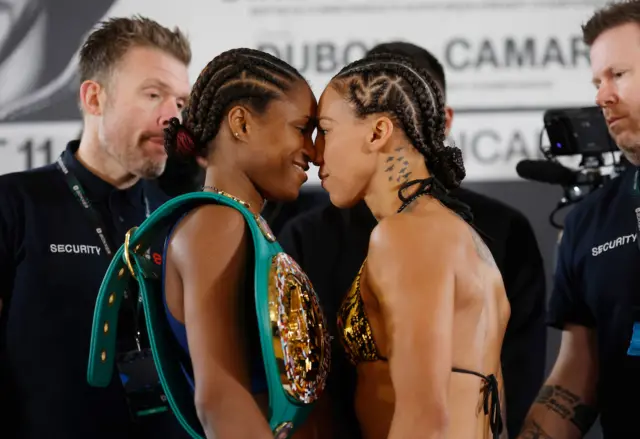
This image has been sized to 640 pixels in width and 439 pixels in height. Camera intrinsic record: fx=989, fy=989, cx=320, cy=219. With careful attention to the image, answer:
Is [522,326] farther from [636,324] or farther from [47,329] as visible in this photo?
[47,329]

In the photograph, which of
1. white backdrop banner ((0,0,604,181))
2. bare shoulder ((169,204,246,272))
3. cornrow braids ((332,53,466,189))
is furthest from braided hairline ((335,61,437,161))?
white backdrop banner ((0,0,604,181))

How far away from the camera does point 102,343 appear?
215cm

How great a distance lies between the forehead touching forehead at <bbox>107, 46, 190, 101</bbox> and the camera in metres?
3.07

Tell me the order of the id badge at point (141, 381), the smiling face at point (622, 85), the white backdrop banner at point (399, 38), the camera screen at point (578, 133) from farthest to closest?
the white backdrop banner at point (399, 38), the camera screen at point (578, 133), the smiling face at point (622, 85), the id badge at point (141, 381)

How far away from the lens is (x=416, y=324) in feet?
5.93

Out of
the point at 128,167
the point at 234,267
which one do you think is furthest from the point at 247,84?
the point at 128,167

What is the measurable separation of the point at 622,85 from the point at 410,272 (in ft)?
4.53

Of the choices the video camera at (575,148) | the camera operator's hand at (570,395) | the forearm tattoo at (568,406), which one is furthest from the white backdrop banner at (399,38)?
the forearm tattoo at (568,406)

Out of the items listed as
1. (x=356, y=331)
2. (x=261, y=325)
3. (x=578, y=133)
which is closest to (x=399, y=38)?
(x=578, y=133)

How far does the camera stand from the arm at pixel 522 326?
3141mm

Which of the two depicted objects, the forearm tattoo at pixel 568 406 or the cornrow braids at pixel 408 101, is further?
the forearm tattoo at pixel 568 406

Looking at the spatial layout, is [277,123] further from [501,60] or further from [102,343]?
[501,60]

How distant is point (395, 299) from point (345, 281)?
123 cm

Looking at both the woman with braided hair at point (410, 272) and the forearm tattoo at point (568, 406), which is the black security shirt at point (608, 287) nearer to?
the forearm tattoo at point (568, 406)
